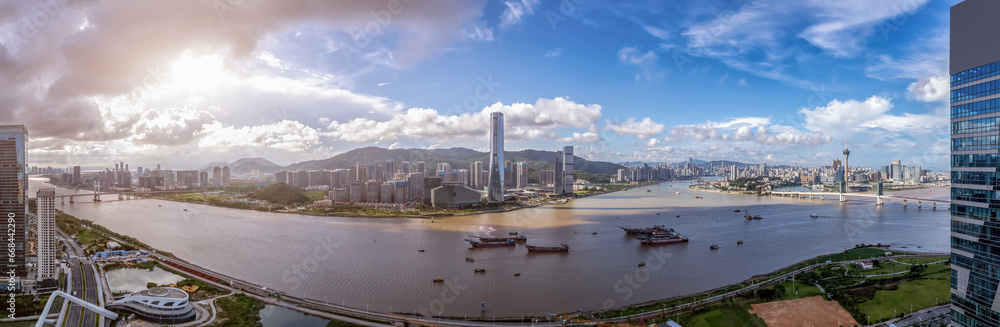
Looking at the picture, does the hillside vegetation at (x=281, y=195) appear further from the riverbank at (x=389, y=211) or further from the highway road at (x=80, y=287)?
the highway road at (x=80, y=287)

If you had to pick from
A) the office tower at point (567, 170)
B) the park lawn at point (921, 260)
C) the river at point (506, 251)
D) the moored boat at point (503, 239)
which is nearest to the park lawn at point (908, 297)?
the park lawn at point (921, 260)

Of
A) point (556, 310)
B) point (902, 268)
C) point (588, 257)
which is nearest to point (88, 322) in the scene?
point (556, 310)

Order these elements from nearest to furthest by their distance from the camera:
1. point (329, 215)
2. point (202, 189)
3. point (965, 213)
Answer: point (965, 213) < point (329, 215) < point (202, 189)

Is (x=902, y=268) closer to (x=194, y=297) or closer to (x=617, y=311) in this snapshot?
(x=617, y=311)

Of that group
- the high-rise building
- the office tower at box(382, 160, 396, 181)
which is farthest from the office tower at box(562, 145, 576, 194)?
the office tower at box(382, 160, 396, 181)

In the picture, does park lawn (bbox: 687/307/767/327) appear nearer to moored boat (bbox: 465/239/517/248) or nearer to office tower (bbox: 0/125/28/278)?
moored boat (bbox: 465/239/517/248)

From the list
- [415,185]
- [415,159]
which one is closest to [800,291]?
[415,185]

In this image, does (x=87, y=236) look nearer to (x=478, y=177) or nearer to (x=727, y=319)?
(x=727, y=319)
